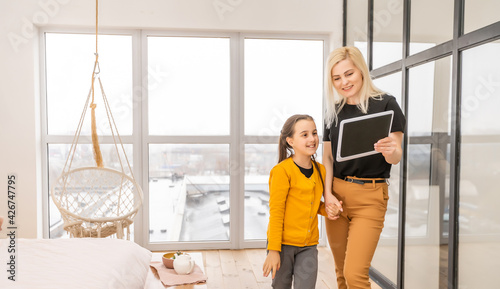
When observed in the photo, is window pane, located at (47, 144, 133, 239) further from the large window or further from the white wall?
the white wall

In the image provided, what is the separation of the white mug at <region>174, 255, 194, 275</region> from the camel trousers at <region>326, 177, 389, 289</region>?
85 cm

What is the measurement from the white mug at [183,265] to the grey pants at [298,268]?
621mm

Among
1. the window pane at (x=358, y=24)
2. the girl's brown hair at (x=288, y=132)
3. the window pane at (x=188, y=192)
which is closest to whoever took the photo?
the girl's brown hair at (x=288, y=132)

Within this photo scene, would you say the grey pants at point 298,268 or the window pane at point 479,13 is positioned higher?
the window pane at point 479,13

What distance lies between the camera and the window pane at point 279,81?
11.9 feet

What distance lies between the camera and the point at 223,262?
128 inches

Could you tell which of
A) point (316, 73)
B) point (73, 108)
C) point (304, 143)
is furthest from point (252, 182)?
point (304, 143)

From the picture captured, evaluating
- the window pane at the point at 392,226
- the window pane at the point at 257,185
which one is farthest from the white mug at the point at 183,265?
the window pane at the point at 257,185

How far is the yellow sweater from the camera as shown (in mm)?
1731

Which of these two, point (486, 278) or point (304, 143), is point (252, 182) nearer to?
point (304, 143)

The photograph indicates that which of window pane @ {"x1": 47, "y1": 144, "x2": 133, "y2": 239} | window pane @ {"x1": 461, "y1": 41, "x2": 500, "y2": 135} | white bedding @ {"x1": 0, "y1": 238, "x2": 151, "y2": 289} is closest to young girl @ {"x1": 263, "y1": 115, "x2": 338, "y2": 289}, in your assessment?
white bedding @ {"x1": 0, "y1": 238, "x2": 151, "y2": 289}

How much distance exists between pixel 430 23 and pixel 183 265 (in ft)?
6.23

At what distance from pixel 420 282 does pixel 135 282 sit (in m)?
1.59

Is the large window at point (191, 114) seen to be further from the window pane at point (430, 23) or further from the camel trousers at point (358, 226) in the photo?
the camel trousers at point (358, 226)
